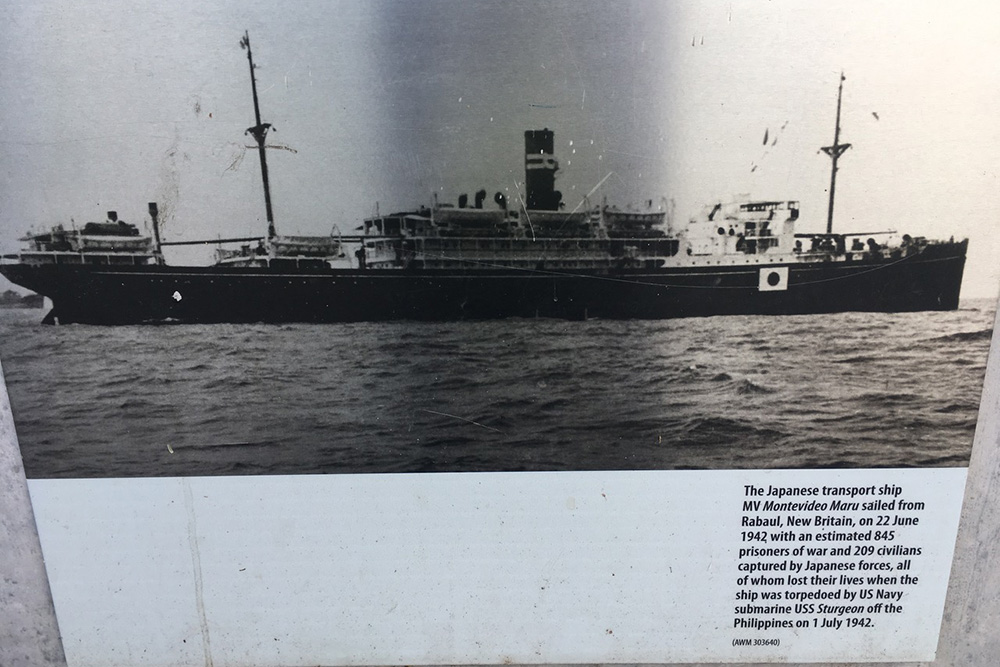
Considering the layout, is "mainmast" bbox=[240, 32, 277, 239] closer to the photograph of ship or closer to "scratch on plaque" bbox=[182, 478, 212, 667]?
the photograph of ship

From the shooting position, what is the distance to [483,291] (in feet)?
5.86

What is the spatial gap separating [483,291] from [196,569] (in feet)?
4.89

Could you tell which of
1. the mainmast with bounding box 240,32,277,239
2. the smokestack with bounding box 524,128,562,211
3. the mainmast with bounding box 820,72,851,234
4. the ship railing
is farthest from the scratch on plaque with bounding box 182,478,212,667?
the smokestack with bounding box 524,128,562,211

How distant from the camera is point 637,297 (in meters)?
1.83

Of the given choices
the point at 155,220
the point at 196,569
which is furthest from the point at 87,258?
the point at 196,569

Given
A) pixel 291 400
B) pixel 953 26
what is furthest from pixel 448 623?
pixel 953 26

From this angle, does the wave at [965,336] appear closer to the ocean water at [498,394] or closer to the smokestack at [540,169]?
the ocean water at [498,394]

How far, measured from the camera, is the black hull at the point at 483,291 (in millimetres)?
1785

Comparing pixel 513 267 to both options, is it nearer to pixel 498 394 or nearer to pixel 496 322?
pixel 496 322

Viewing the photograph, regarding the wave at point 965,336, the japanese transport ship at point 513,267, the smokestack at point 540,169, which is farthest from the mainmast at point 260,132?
the wave at point 965,336

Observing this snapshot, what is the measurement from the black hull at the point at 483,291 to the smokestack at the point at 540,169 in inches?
9.0

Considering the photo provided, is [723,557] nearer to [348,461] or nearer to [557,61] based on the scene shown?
[348,461]

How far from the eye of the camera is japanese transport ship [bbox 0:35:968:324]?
175 centimetres

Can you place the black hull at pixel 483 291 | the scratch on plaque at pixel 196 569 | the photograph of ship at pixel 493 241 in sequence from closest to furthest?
the photograph of ship at pixel 493 241
the black hull at pixel 483 291
the scratch on plaque at pixel 196 569
